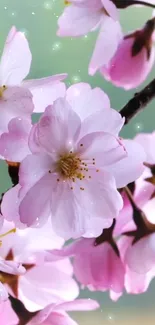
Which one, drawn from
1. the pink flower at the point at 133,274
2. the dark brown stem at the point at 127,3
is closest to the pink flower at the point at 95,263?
the pink flower at the point at 133,274

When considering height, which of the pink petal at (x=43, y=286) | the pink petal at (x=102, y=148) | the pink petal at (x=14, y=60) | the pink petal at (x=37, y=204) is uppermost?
the pink petal at (x=14, y=60)

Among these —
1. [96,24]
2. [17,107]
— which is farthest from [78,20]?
[17,107]

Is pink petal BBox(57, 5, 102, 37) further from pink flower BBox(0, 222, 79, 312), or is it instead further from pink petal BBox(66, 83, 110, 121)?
pink flower BBox(0, 222, 79, 312)

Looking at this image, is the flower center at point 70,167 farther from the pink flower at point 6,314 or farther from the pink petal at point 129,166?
the pink flower at point 6,314

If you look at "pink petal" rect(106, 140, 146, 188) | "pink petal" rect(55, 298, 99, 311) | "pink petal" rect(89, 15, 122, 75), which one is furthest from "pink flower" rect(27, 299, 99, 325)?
"pink petal" rect(89, 15, 122, 75)

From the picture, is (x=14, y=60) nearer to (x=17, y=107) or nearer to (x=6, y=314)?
(x=17, y=107)

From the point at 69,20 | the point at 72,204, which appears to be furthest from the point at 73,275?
the point at 69,20
